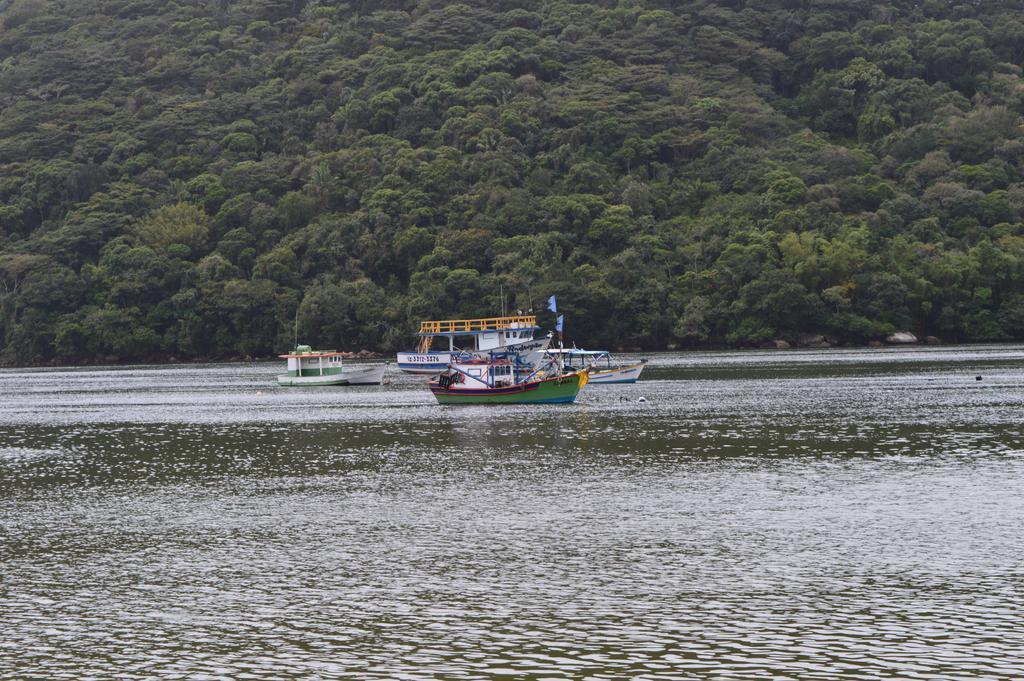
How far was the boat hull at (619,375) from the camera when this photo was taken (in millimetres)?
83938

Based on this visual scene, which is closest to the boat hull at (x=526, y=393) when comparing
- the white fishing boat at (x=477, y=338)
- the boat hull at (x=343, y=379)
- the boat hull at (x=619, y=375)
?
the boat hull at (x=619, y=375)

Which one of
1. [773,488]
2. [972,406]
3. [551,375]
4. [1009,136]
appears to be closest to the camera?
[773,488]

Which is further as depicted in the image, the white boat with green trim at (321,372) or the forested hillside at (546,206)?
the forested hillside at (546,206)

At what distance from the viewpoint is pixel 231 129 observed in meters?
191

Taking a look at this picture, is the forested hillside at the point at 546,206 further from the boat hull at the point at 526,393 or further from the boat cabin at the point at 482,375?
the boat hull at the point at 526,393

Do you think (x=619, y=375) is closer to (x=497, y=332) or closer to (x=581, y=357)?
(x=581, y=357)

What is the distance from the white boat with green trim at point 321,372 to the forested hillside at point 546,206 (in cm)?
4300

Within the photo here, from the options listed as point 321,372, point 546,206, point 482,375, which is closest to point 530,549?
point 482,375

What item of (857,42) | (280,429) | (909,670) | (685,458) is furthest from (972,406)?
(857,42)

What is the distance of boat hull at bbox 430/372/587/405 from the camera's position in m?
65.1

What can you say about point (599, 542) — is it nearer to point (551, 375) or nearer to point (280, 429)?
point (280, 429)

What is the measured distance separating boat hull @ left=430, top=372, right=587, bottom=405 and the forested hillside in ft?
226

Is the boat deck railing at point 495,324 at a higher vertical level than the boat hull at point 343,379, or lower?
higher

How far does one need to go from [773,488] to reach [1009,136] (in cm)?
14326
